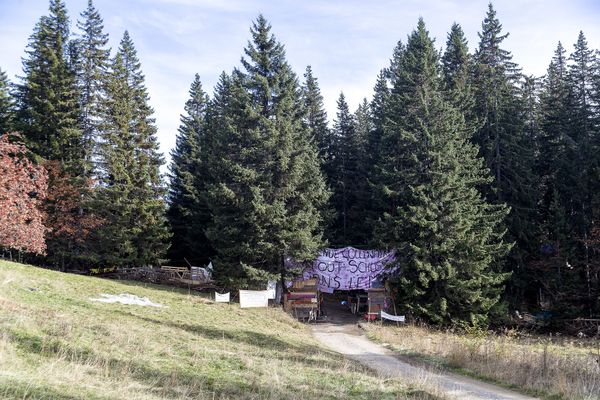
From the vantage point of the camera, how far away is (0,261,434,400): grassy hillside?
289 inches

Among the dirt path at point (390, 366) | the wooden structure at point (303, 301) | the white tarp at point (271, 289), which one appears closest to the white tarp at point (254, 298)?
the white tarp at point (271, 289)

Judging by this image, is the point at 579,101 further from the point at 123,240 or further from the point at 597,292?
the point at 123,240

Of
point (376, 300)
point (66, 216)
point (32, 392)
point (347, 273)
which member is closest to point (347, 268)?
point (347, 273)

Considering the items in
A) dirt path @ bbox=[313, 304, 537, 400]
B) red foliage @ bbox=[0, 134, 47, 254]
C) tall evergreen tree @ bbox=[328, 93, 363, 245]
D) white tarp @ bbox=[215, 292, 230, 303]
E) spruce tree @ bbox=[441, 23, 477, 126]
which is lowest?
dirt path @ bbox=[313, 304, 537, 400]

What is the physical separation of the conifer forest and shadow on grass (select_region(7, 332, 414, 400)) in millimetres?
16060

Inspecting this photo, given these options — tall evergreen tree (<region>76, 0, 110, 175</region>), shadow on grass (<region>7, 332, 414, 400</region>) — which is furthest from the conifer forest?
shadow on grass (<region>7, 332, 414, 400</region>)

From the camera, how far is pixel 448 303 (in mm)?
29484

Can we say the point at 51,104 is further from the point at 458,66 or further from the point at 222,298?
the point at 458,66

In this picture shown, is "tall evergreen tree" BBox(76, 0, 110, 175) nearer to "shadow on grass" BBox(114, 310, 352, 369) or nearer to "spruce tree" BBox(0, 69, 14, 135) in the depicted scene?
"spruce tree" BBox(0, 69, 14, 135)

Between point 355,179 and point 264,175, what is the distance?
15825 millimetres

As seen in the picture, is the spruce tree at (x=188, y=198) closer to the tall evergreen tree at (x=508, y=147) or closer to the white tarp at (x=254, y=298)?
the white tarp at (x=254, y=298)

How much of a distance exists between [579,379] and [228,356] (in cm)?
864

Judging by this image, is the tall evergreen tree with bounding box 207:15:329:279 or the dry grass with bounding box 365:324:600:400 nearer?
the dry grass with bounding box 365:324:600:400

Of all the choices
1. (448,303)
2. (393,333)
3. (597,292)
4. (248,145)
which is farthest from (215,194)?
(597,292)
